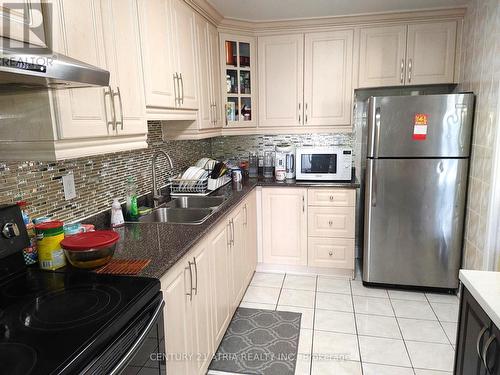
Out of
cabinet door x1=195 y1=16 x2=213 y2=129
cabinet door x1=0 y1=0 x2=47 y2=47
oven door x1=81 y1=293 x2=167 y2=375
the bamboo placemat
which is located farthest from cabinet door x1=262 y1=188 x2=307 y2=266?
cabinet door x1=0 y1=0 x2=47 y2=47

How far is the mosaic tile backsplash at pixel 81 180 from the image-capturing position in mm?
1411

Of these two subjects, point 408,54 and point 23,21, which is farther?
point 408,54

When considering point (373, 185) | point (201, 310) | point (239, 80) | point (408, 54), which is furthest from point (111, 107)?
point (408, 54)

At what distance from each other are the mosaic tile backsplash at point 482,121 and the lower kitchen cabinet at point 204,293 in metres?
1.67

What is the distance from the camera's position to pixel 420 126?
2615 mm

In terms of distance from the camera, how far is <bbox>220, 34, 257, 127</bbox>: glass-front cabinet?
3138 mm

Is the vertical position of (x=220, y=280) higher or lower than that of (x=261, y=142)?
lower

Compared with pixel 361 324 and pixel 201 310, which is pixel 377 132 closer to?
pixel 361 324

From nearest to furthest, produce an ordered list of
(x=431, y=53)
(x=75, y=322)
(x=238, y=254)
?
(x=75, y=322) < (x=238, y=254) < (x=431, y=53)

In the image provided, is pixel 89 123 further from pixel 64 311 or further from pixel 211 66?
pixel 211 66

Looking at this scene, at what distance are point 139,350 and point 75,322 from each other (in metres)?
0.23

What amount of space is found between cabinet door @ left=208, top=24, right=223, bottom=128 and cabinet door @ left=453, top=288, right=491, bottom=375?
7.39ft

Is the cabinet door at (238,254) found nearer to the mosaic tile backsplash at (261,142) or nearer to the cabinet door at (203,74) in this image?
the cabinet door at (203,74)

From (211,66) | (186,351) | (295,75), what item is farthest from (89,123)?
(295,75)
